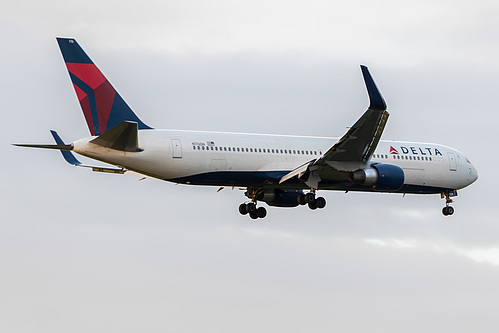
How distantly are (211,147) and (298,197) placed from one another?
22.0 feet

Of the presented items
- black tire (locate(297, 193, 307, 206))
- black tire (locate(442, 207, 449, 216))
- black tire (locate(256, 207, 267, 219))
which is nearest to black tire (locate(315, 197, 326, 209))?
black tire (locate(297, 193, 307, 206))

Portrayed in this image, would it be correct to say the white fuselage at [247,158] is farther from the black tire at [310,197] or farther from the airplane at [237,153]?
the black tire at [310,197]

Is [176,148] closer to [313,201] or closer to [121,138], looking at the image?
[121,138]

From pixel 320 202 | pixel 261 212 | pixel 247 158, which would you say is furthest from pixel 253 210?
pixel 247 158

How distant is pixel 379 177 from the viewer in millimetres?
45531

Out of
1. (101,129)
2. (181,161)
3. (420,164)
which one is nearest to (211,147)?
(181,161)

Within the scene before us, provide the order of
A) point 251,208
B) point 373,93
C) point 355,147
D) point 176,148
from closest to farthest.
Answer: point 373,93 < point 176,148 < point 355,147 < point 251,208

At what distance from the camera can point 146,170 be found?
43031mm

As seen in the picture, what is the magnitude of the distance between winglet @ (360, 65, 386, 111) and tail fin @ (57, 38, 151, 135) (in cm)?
1002

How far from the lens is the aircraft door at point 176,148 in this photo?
43281 millimetres

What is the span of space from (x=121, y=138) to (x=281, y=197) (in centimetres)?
1181

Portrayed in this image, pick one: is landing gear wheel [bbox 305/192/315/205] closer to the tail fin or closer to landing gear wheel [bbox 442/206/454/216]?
landing gear wheel [bbox 442/206/454/216]

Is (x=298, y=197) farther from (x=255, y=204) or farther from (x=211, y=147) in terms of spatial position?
(x=211, y=147)

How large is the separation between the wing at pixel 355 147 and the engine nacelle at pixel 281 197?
12.4ft
